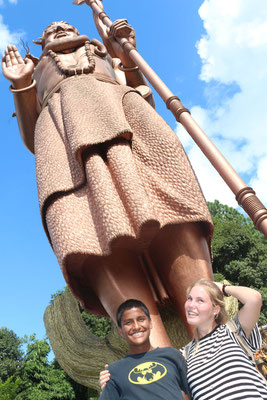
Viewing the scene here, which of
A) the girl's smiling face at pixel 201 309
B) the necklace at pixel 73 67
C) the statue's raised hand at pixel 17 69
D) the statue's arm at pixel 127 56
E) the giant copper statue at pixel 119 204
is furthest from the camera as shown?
the statue's arm at pixel 127 56

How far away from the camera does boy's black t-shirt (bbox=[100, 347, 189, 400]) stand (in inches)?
62.8

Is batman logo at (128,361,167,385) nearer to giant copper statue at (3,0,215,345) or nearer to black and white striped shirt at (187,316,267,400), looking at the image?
black and white striped shirt at (187,316,267,400)

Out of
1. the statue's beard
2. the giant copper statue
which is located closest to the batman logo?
the giant copper statue

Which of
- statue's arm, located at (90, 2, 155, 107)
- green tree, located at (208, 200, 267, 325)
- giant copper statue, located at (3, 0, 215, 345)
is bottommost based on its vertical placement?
giant copper statue, located at (3, 0, 215, 345)

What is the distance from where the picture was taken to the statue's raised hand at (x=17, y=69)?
410 cm

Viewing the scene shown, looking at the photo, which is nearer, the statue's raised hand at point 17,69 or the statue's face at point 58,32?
the statue's raised hand at point 17,69

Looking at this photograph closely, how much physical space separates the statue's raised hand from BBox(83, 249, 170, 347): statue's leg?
2.39 meters

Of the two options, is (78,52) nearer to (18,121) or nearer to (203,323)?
(18,121)

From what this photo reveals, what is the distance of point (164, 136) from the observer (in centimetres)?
325

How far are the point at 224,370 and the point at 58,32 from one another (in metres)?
4.70

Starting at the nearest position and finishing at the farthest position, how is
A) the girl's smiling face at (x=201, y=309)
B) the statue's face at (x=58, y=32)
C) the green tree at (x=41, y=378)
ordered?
1. the girl's smiling face at (x=201, y=309)
2. the statue's face at (x=58, y=32)
3. the green tree at (x=41, y=378)

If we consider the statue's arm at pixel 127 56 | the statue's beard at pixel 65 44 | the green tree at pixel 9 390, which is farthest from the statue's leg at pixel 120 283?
the green tree at pixel 9 390

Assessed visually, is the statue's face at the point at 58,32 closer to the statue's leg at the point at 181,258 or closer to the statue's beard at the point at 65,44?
the statue's beard at the point at 65,44

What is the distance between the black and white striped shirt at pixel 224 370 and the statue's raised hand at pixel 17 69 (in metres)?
3.42
